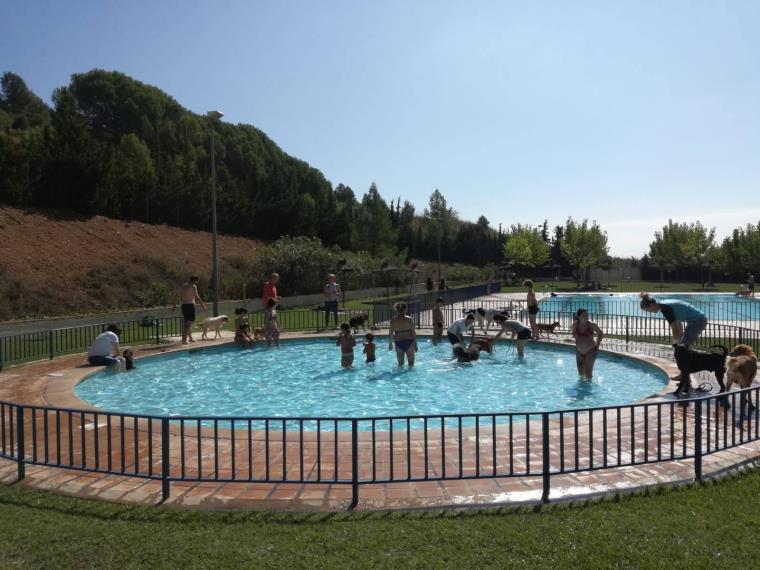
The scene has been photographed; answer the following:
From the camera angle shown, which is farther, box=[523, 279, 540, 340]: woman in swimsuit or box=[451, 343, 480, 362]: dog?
box=[523, 279, 540, 340]: woman in swimsuit

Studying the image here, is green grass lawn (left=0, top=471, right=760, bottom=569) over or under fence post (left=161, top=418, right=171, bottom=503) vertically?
under

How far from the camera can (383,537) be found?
445cm

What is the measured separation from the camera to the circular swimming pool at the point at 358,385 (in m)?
10.6

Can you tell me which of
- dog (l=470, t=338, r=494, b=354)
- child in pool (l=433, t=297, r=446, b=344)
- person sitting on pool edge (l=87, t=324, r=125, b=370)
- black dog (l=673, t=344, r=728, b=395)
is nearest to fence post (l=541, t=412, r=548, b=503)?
black dog (l=673, t=344, r=728, b=395)

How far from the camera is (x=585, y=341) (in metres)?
11.6

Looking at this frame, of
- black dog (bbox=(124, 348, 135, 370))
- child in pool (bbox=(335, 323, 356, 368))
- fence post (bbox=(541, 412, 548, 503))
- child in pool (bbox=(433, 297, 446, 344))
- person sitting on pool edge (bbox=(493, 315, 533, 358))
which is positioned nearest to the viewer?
fence post (bbox=(541, 412, 548, 503))

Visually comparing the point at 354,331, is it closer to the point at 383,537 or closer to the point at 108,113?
the point at 383,537

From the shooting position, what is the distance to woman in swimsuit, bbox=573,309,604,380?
37.3 ft

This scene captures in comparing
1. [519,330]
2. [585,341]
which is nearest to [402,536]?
[585,341]

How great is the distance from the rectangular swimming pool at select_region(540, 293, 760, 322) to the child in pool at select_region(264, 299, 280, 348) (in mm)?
11373

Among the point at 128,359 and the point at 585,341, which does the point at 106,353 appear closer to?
the point at 128,359

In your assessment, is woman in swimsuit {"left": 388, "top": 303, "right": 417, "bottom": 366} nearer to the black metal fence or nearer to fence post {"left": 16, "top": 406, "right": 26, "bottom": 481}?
the black metal fence

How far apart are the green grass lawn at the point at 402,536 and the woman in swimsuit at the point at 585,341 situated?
20.7ft

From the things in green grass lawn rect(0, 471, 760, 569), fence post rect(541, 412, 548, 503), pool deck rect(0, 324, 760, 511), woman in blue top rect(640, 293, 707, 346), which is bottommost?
pool deck rect(0, 324, 760, 511)
